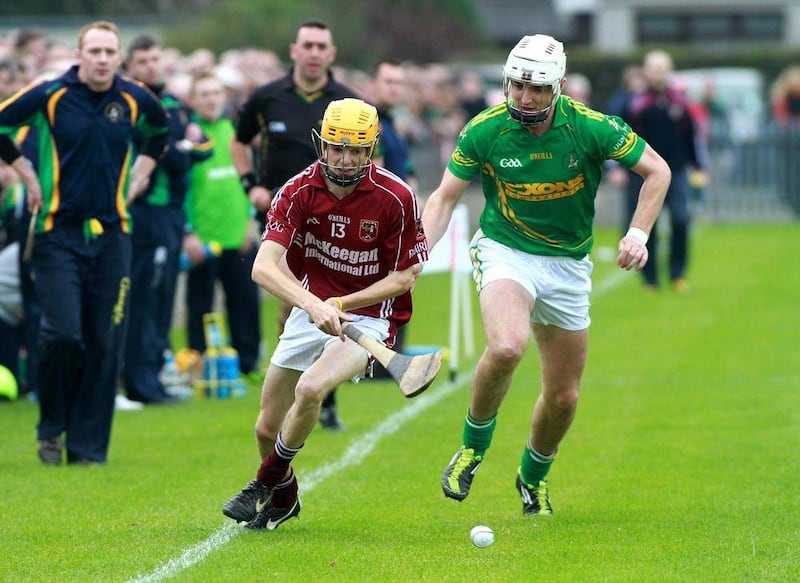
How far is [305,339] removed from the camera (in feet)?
26.5

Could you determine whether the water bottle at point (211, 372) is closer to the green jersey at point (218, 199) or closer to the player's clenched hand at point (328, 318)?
the green jersey at point (218, 199)

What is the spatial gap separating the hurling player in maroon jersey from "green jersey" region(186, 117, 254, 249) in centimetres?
620

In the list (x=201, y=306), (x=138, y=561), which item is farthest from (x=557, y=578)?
(x=201, y=306)

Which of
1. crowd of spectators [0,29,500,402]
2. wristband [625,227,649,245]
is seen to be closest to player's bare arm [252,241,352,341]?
wristband [625,227,649,245]

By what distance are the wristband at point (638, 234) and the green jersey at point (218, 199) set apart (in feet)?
21.9

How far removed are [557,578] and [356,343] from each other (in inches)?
58.1

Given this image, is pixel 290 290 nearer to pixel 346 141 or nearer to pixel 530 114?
pixel 346 141

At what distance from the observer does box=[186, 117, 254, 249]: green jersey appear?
14.3m

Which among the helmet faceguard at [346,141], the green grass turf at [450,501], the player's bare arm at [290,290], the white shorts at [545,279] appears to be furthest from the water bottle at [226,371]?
Result: the helmet faceguard at [346,141]

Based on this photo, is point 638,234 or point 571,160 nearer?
point 638,234

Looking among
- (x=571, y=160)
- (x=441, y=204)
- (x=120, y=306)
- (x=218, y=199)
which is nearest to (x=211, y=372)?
(x=218, y=199)

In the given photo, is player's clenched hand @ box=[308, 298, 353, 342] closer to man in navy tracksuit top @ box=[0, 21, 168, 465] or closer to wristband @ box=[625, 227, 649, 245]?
wristband @ box=[625, 227, 649, 245]

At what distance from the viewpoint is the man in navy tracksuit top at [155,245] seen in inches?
510

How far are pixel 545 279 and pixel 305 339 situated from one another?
1.24 metres
